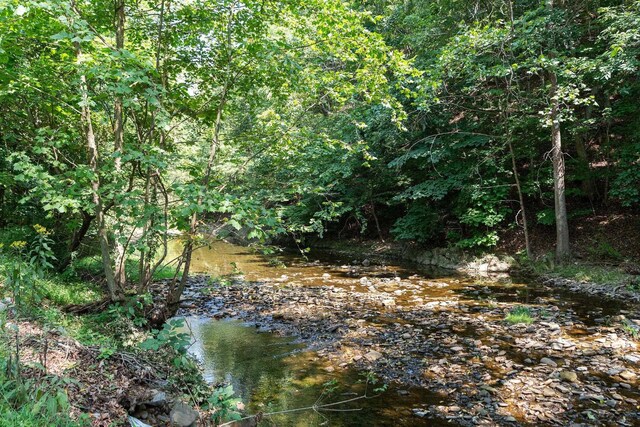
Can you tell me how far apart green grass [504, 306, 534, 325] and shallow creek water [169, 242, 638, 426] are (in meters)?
0.22

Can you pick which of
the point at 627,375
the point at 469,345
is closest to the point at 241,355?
the point at 469,345

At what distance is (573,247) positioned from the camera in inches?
538

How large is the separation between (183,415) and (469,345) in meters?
5.13

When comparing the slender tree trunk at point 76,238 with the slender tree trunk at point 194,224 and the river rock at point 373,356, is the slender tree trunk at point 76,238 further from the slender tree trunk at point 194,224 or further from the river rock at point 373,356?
the river rock at point 373,356

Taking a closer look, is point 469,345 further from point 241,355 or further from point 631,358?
point 241,355

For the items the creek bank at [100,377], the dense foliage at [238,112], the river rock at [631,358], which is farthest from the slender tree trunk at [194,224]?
the river rock at [631,358]

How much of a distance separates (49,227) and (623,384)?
1147cm

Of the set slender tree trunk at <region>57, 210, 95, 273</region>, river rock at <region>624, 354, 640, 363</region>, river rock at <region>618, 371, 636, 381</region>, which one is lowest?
river rock at <region>618, 371, 636, 381</region>

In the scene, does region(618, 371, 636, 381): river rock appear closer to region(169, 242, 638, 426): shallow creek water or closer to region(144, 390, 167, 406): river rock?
region(169, 242, 638, 426): shallow creek water

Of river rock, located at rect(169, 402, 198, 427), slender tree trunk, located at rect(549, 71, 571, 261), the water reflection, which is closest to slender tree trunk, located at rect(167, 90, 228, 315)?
the water reflection

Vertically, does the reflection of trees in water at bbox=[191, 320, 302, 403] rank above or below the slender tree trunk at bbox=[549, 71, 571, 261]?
below

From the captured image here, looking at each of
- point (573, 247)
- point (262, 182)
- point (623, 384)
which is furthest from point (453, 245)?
point (262, 182)

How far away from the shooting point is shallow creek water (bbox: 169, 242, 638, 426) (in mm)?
4934

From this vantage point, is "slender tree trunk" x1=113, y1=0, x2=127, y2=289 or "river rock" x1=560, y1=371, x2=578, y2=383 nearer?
"slender tree trunk" x1=113, y1=0, x2=127, y2=289
